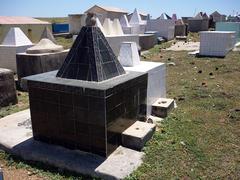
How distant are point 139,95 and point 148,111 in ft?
2.85

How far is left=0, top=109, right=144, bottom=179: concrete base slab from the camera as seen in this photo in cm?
346

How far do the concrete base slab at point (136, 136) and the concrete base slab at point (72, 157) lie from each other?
9cm

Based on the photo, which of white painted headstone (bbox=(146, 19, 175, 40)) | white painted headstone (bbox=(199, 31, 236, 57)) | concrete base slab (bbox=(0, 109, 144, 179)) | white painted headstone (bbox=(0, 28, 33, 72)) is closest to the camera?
concrete base slab (bbox=(0, 109, 144, 179))

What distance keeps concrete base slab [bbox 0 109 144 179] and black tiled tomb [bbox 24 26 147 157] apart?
0.11 metres

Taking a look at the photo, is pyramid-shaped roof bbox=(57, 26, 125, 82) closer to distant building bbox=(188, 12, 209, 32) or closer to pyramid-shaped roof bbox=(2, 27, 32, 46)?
→ pyramid-shaped roof bbox=(2, 27, 32, 46)

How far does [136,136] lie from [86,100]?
918mm

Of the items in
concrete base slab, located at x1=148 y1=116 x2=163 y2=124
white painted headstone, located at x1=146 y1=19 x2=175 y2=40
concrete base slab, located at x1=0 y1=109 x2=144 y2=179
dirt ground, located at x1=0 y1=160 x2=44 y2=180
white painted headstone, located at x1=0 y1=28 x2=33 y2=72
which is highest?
white painted headstone, located at x1=146 y1=19 x2=175 y2=40

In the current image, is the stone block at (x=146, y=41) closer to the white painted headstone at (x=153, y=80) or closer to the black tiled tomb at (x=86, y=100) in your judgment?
the white painted headstone at (x=153, y=80)

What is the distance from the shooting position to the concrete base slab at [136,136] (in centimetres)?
394

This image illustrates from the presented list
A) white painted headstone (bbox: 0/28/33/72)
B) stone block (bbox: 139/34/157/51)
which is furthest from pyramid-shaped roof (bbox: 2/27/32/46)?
stone block (bbox: 139/34/157/51)

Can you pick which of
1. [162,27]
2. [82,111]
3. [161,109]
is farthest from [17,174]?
[162,27]

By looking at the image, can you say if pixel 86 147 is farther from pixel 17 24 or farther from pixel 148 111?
pixel 17 24

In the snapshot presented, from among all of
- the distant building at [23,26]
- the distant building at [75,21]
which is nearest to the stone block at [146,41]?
the distant building at [23,26]

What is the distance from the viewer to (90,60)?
3.94 meters
